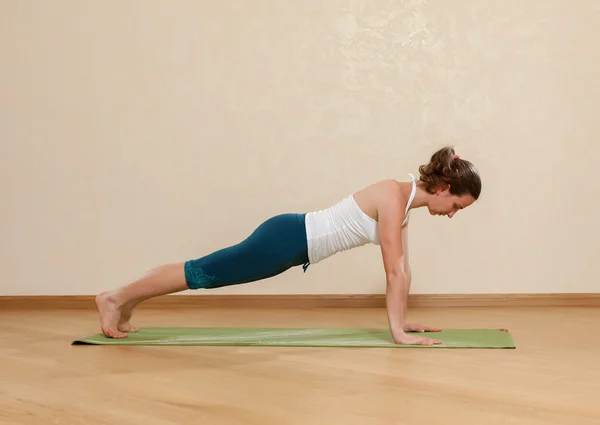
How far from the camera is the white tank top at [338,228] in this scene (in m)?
2.72

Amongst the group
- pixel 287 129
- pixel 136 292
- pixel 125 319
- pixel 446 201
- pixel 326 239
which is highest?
pixel 287 129

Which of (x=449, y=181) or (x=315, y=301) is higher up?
(x=449, y=181)

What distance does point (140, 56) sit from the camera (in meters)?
4.07

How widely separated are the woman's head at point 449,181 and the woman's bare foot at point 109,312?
1.16 metres

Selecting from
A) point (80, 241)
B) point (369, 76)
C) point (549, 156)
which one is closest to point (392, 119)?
point (369, 76)

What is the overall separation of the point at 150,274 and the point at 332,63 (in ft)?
5.72

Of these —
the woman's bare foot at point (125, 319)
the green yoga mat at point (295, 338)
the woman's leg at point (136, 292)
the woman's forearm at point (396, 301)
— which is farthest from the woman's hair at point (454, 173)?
the woman's bare foot at point (125, 319)

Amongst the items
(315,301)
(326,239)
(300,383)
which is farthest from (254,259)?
(315,301)

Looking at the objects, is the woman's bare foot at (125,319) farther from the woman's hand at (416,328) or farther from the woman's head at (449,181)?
the woman's head at (449,181)

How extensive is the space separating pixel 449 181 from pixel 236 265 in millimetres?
782

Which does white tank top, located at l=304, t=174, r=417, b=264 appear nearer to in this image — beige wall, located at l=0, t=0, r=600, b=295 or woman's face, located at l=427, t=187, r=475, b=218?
woman's face, located at l=427, t=187, r=475, b=218

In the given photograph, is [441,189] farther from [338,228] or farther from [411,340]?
[411,340]

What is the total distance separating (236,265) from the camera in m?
2.67

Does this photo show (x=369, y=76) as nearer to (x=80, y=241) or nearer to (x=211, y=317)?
(x=211, y=317)
